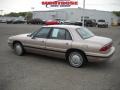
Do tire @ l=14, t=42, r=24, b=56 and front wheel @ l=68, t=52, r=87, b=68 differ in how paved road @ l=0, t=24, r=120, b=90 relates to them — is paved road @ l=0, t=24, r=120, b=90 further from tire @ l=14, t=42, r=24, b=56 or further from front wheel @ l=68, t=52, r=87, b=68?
tire @ l=14, t=42, r=24, b=56

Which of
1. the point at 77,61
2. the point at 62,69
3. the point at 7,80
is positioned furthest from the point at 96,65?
the point at 7,80

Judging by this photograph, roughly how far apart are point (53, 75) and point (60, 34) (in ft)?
6.25

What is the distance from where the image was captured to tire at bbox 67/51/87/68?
6.68m

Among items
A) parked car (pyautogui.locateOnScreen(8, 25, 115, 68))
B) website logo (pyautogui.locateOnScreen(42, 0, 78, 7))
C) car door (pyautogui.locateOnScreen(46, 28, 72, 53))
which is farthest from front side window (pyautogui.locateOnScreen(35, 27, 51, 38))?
website logo (pyautogui.locateOnScreen(42, 0, 78, 7))

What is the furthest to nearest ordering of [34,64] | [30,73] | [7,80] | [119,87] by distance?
[34,64]
[30,73]
[7,80]
[119,87]

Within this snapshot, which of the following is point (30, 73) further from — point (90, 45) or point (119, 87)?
point (119, 87)

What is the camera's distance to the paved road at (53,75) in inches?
199

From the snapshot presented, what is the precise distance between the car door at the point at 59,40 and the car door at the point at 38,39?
25 centimetres

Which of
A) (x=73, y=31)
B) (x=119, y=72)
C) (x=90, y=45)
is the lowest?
(x=119, y=72)

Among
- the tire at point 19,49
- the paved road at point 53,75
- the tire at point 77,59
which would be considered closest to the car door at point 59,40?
the tire at point 77,59

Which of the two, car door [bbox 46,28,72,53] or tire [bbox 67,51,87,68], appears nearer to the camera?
tire [bbox 67,51,87,68]

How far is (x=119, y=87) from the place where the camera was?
5055 mm

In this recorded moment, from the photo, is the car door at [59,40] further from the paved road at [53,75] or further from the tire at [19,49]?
the tire at [19,49]

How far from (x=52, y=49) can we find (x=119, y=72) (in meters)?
2.69
